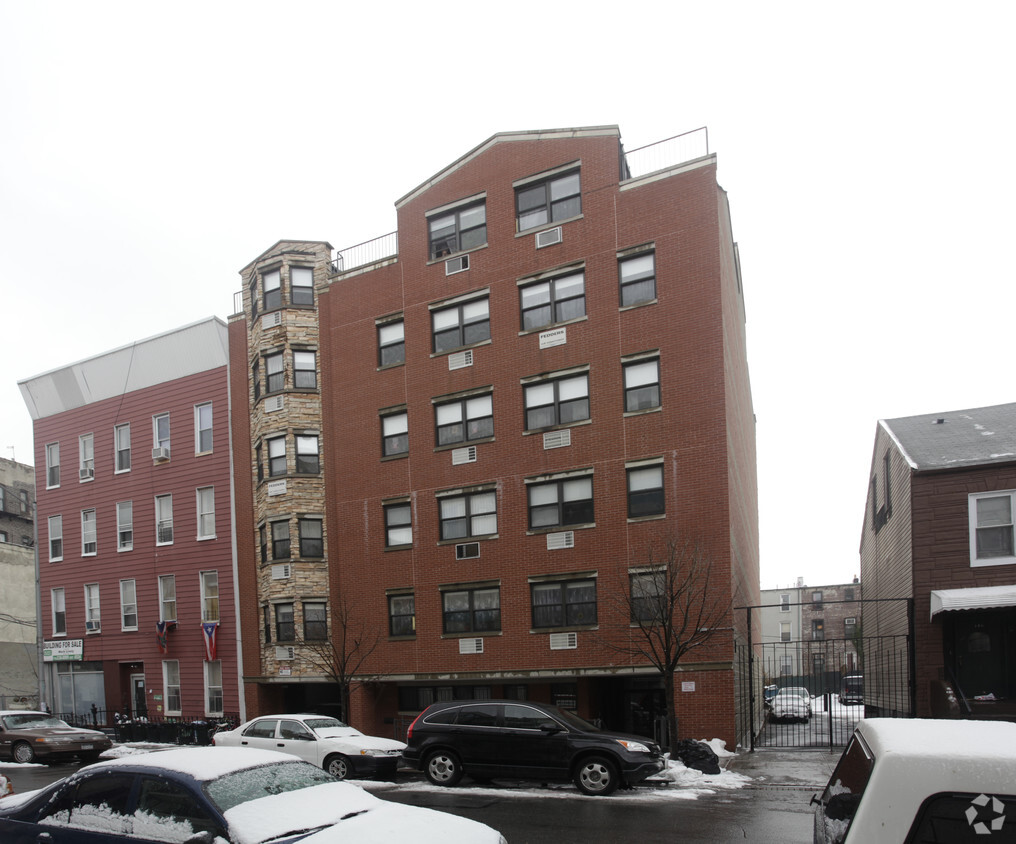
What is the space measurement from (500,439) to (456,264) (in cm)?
547

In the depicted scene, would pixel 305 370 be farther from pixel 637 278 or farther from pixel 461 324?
pixel 637 278

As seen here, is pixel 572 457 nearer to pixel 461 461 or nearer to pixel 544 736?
pixel 461 461

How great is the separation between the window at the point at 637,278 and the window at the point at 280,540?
1294 cm

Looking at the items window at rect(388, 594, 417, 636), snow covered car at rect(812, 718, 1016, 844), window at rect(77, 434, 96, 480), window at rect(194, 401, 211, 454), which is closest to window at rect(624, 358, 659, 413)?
window at rect(388, 594, 417, 636)

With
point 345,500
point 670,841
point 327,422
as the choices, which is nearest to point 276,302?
point 327,422

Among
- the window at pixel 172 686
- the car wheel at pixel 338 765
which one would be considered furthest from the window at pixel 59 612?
the car wheel at pixel 338 765

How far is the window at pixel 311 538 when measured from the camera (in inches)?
1065

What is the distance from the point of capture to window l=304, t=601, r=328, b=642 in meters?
26.5

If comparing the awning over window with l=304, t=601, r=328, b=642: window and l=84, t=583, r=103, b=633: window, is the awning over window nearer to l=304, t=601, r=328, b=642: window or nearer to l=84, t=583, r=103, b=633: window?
l=304, t=601, r=328, b=642: window

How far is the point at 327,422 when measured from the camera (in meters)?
27.5

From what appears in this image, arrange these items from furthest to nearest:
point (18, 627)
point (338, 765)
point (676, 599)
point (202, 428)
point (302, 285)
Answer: point (18, 627) < point (202, 428) < point (302, 285) < point (676, 599) < point (338, 765)

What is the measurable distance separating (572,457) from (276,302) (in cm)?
1225

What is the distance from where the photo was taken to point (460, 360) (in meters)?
24.8

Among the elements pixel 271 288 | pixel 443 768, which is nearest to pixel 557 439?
pixel 443 768
